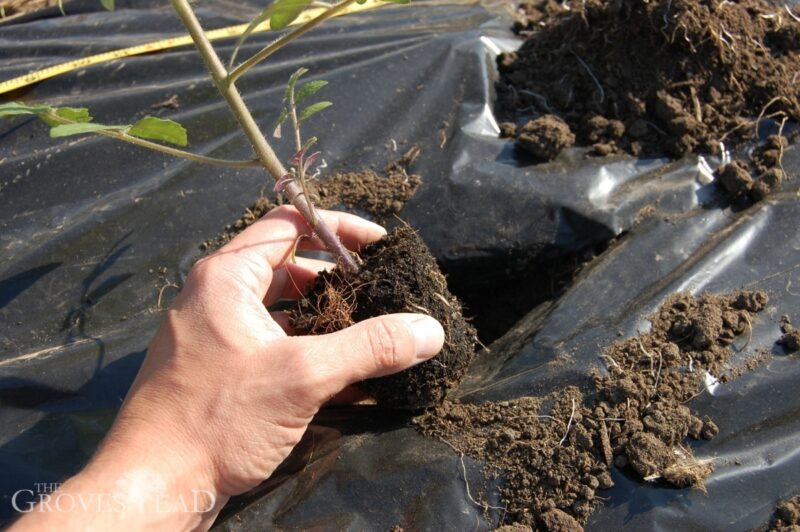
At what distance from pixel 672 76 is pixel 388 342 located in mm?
1262

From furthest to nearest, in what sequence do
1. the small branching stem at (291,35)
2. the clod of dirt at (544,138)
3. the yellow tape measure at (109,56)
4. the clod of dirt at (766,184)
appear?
1. the yellow tape measure at (109,56)
2. the clod of dirt at (544,138)
3. the clod of dirt at (766,184)
4. the small branching stem at (291,35)

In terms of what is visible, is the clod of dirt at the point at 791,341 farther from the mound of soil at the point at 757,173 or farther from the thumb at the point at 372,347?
the thumb at the point at 372,347

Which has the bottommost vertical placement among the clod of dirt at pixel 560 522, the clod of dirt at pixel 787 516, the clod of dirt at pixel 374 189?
the clod of dirt at pixel 787 516

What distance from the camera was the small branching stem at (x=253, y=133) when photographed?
1224 millimetres

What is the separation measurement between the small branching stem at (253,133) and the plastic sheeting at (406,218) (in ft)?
1.35

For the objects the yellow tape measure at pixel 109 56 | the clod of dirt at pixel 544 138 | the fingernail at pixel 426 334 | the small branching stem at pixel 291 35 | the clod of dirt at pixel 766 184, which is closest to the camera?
the small branching stem at pixel 291 35

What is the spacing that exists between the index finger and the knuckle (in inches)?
13.3

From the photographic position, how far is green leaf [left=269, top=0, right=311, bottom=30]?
3.44 feet

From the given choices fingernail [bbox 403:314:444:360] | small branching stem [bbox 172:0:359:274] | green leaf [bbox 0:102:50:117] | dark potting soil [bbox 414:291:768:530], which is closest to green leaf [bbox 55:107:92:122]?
green leaf [bbox 0:102:50:117]

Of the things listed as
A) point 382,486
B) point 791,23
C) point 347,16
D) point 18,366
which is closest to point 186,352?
point 382,486

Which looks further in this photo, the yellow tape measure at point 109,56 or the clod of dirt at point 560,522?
the yellow tape measure at point 109,56

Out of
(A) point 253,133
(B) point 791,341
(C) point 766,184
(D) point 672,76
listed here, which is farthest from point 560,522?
(D) point 672,76

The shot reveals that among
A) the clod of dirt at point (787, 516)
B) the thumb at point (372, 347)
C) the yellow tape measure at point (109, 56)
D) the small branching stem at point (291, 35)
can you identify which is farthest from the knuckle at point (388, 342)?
the yellow tape measure at point (109, 56)

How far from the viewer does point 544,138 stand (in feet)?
6.20
